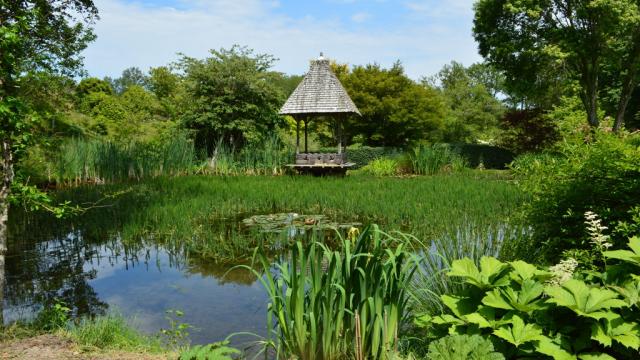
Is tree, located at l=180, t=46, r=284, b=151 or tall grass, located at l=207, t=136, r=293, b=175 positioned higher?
tree, located at l=180, t=46, r=284, b=151

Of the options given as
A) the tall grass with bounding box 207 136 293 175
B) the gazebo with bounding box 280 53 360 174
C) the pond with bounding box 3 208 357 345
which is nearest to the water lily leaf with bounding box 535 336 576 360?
the pond with bounding box 3 208 357 345

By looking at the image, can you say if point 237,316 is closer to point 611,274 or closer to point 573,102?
point 611,274

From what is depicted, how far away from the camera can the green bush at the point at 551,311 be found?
2.57 meters

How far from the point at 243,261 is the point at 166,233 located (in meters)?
2.15

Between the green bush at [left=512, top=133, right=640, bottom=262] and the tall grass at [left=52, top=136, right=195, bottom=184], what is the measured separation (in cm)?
1368

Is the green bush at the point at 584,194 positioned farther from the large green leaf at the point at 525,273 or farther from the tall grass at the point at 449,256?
the large green leaf at the point at 525,273

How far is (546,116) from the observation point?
→ 2092 centimetres

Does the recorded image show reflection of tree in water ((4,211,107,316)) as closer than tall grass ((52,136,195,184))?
Yes

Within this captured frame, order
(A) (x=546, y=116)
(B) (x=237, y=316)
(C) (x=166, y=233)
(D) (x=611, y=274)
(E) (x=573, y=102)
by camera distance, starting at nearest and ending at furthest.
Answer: (D) (x=611, y=274) → (B) (x=237, y=316) → (C) (x=166, y=233) → (A) (x=546, y=116) → (E) (x=573, y=102)

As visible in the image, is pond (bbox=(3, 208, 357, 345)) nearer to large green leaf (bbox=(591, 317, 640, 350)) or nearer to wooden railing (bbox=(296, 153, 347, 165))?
large green leaf (bbox=(591, 317, 640, 350))

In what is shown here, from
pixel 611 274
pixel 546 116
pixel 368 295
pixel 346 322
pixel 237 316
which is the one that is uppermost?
pixel 546 116

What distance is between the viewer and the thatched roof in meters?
17.5

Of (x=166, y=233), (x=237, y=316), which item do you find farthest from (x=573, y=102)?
(x=237, y=316)

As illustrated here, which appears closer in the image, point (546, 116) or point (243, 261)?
point (243, 261)
